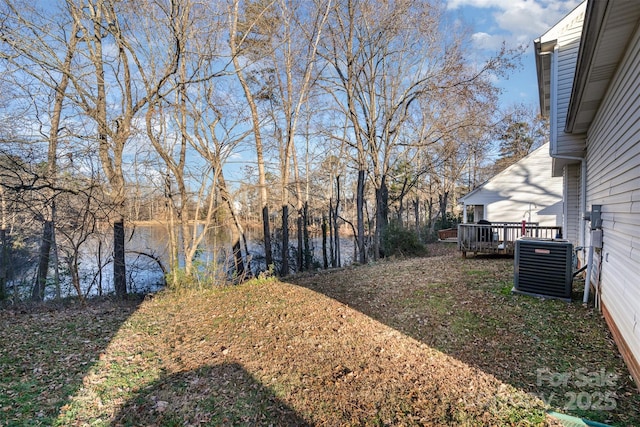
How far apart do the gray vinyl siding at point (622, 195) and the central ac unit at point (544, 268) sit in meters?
0.44

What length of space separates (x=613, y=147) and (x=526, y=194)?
12916 mm

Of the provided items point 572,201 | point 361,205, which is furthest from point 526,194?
point 361,205

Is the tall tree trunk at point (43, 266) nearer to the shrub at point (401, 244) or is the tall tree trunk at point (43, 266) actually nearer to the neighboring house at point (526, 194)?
the shrub at point (401, 244)

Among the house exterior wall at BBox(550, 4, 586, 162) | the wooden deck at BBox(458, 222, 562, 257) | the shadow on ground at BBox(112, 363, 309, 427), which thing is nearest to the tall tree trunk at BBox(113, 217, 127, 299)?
the shadow on ground at BBox(112, 363, 309, 427)

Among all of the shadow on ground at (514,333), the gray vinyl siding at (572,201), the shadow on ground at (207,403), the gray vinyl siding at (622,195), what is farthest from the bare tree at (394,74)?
the shadow on ground at (207,403)

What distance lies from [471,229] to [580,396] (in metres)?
7.25

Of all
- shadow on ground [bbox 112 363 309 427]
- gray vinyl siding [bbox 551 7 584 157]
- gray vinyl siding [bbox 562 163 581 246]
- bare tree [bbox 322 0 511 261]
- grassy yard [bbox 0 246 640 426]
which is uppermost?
bare tree [bbox 322 0 511 261]

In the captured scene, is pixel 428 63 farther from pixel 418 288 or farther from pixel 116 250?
pixel 116 250

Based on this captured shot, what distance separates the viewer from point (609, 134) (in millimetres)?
4020

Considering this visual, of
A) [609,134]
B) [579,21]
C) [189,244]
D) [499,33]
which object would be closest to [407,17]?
[499,33]

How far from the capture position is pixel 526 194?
15070 millimetres

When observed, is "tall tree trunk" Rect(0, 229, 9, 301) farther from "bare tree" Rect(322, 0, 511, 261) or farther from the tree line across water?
"bare tree" Rect(322, 0, 511, 261)

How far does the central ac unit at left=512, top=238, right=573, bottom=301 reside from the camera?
472 cm

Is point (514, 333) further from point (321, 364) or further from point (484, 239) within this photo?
point (484, 239)
